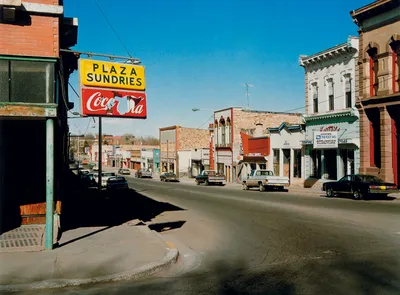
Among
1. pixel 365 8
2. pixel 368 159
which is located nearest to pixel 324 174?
pixel 368 159

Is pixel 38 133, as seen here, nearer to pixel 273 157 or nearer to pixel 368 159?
pixel 368 159

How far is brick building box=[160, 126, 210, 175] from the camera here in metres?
70.9

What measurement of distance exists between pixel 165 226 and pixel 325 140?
2076 cm

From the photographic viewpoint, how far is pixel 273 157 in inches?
1658

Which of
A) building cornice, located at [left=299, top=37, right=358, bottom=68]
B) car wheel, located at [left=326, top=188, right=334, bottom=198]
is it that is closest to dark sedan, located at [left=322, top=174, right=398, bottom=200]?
car wheel, located at [left=326, top=188, right=334, bottom=198]

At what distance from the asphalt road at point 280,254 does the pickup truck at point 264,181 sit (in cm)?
1467

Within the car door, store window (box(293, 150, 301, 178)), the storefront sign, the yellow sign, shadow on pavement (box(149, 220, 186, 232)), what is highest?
the yellow sign

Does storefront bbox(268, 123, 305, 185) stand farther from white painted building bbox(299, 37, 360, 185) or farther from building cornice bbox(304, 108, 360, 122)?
building cornice bbox(304, 108, 360, 122)

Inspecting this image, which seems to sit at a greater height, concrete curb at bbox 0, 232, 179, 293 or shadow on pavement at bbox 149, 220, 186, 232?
concrete curb at bbox 0, 232, 179, 293

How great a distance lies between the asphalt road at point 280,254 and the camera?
23.6 ft

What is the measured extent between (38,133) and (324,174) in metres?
26.1

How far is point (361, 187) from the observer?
23359 millimetres

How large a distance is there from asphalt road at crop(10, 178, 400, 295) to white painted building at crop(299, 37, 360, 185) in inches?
558

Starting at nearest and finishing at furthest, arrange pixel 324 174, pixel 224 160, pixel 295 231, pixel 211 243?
pixel 211 243, pixel 295 231, pixel 324 174, pixel 224 160
